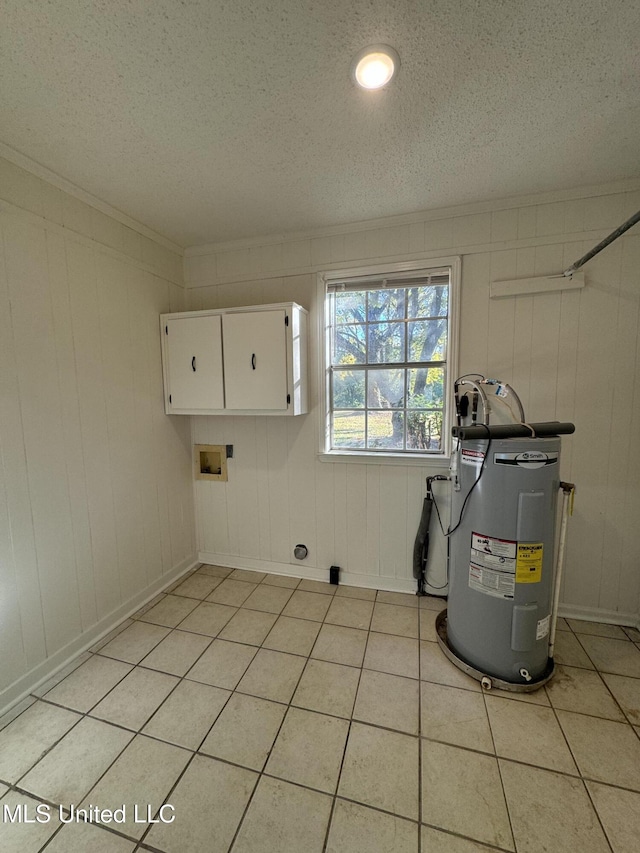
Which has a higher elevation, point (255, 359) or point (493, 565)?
point (255, 359)

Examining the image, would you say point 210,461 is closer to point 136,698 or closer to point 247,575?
point 247,575

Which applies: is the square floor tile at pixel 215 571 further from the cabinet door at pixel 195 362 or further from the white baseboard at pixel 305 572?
the cabinet door at pixel 195 362

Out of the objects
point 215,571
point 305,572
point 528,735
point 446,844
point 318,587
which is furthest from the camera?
point 215,571

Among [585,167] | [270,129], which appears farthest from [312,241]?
[585,167]

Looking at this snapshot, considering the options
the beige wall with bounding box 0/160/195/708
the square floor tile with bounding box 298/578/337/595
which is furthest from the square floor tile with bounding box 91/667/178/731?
the square floor tile with bounding box 298/578/337/595

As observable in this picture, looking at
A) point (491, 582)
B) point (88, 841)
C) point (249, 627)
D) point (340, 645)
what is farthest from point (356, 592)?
point (88, 841)

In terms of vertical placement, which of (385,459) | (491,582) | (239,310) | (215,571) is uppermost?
(239,310)

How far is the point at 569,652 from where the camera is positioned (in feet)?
6.17

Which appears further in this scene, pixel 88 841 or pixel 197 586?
pixel 197 586

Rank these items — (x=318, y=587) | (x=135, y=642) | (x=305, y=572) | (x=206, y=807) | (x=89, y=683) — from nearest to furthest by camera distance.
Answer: (x=206, y=807)
(x=89, y=683)
(x=135, y=642)
(x=318, y=587)
(x=305, y=572)

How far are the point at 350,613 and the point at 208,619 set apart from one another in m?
0.96

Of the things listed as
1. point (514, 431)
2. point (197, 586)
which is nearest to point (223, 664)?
point (197, 586)

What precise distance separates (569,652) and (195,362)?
3.02 metres

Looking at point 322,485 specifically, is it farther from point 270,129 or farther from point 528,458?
point 270,129
